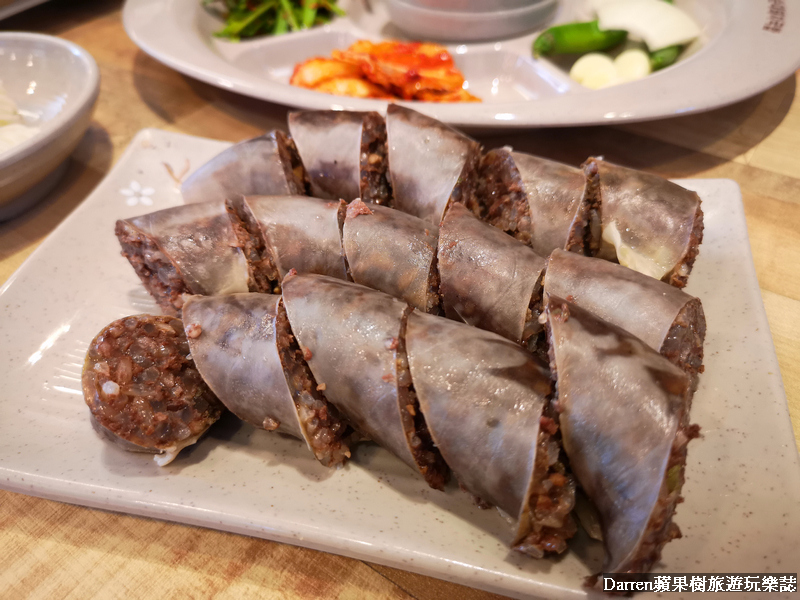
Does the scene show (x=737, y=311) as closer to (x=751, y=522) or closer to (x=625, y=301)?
(x=625, y=301)

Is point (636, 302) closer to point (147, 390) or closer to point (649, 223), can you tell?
point (649, 223)

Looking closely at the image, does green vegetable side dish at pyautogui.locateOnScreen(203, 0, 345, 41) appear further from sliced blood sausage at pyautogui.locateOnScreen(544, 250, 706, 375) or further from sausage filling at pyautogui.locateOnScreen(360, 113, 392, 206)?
sliced blood sausage at pyautogui.locateOnScreen(544, 250, 706, 375)

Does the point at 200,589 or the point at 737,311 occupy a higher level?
the point at 737,311

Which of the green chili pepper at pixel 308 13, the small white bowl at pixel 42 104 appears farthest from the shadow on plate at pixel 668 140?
the small white bowl at pixel 42 104

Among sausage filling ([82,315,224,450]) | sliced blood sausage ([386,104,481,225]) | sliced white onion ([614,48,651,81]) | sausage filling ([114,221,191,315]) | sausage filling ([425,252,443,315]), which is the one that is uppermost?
sliced white onion ([614,48,651,81])

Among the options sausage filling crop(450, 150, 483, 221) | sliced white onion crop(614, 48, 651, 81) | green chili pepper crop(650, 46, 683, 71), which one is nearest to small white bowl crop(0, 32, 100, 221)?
sausage filling crop(450, 150, 483, 221)

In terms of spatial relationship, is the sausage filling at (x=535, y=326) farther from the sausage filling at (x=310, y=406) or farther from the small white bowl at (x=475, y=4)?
the small white bowl at (x=475, y=4)

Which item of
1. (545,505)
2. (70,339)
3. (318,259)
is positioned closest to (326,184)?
(318,259)
